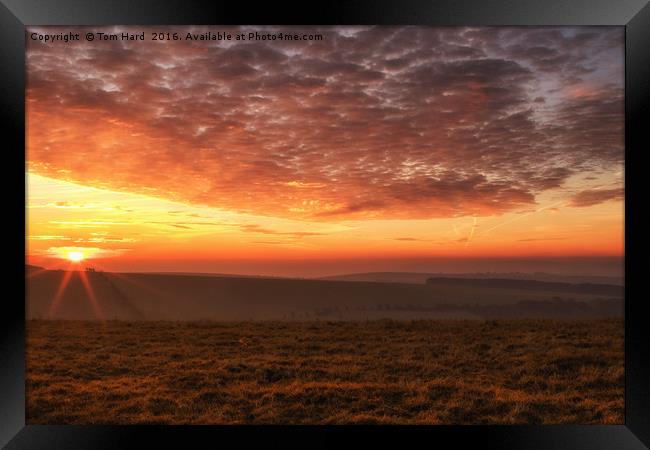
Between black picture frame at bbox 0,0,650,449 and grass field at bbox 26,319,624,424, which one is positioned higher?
black picture frame at bbox 0,0,650,449

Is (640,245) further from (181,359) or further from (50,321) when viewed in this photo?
(50,321)

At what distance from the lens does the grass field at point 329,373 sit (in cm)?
614

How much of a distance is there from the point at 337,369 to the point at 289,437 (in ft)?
13.4

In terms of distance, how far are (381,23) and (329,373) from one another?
19.7 feet

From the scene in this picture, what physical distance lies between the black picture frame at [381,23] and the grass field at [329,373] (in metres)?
2.00

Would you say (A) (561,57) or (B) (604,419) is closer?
(B) (604,419)

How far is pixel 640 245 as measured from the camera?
3.89m

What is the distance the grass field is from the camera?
6145 millimetres

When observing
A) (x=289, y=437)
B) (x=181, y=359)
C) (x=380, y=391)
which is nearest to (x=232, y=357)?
(x=181, y=359)

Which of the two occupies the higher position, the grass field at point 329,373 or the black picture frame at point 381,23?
the black picture frame at point 381,23

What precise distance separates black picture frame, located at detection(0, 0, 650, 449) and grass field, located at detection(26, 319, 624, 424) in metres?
2.00

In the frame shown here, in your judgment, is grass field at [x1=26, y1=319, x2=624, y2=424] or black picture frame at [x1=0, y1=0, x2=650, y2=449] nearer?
black picture frame at [x1=0, y1=0, x2=650, y2=449]

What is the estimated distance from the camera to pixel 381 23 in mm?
3914

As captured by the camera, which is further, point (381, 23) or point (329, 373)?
point (329, 373)
